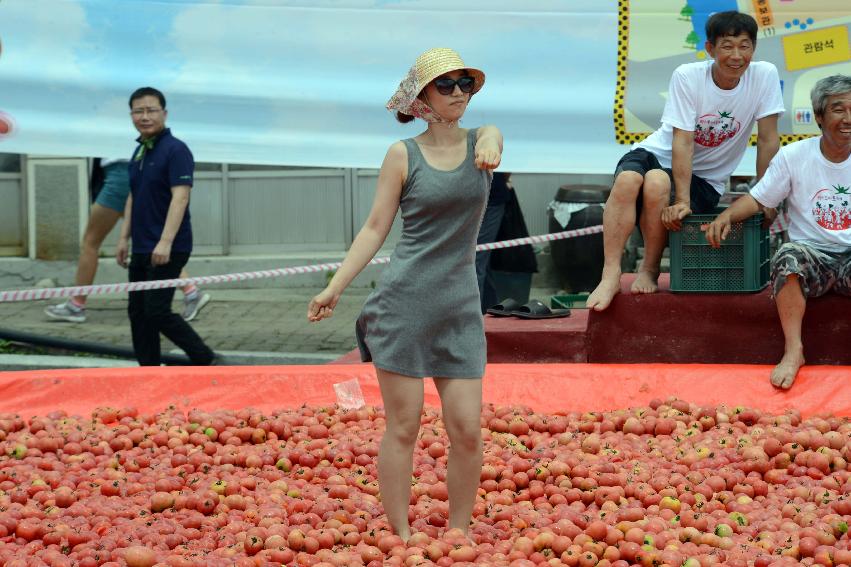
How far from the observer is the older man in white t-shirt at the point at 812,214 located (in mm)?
5664

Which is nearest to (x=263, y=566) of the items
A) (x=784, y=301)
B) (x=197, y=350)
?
(x=784, y=301)

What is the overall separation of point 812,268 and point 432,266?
8.64 ft

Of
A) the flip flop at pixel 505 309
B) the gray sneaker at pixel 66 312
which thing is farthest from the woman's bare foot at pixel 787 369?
the gray sneaker at pixel 66 312

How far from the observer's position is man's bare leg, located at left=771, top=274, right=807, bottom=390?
5.69 metres

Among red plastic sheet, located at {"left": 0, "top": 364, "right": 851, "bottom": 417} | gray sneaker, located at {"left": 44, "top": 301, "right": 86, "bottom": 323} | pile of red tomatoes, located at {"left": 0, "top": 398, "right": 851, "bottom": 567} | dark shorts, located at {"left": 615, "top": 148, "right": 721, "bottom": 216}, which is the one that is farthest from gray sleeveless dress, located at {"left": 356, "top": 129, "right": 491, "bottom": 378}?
gray sneaker, located at {"left": 44, "top": 301, "right": 86, "bottom": 323}

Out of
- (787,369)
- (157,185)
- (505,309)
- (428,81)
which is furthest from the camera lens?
(157,185)

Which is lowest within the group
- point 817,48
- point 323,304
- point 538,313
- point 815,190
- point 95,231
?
point 538,313

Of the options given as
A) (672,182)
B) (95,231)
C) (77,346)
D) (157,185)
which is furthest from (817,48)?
(77,346)

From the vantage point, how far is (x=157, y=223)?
742 centimetres

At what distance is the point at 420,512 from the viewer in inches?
167

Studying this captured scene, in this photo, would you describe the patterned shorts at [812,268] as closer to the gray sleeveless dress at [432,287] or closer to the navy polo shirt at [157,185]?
the gray sleeveless dress at [432,287]

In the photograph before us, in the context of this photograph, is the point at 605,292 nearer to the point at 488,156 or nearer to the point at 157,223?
the point at 488,156

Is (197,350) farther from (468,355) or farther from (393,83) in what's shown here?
(468,355)

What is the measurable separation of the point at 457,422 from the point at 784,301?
2.52m
